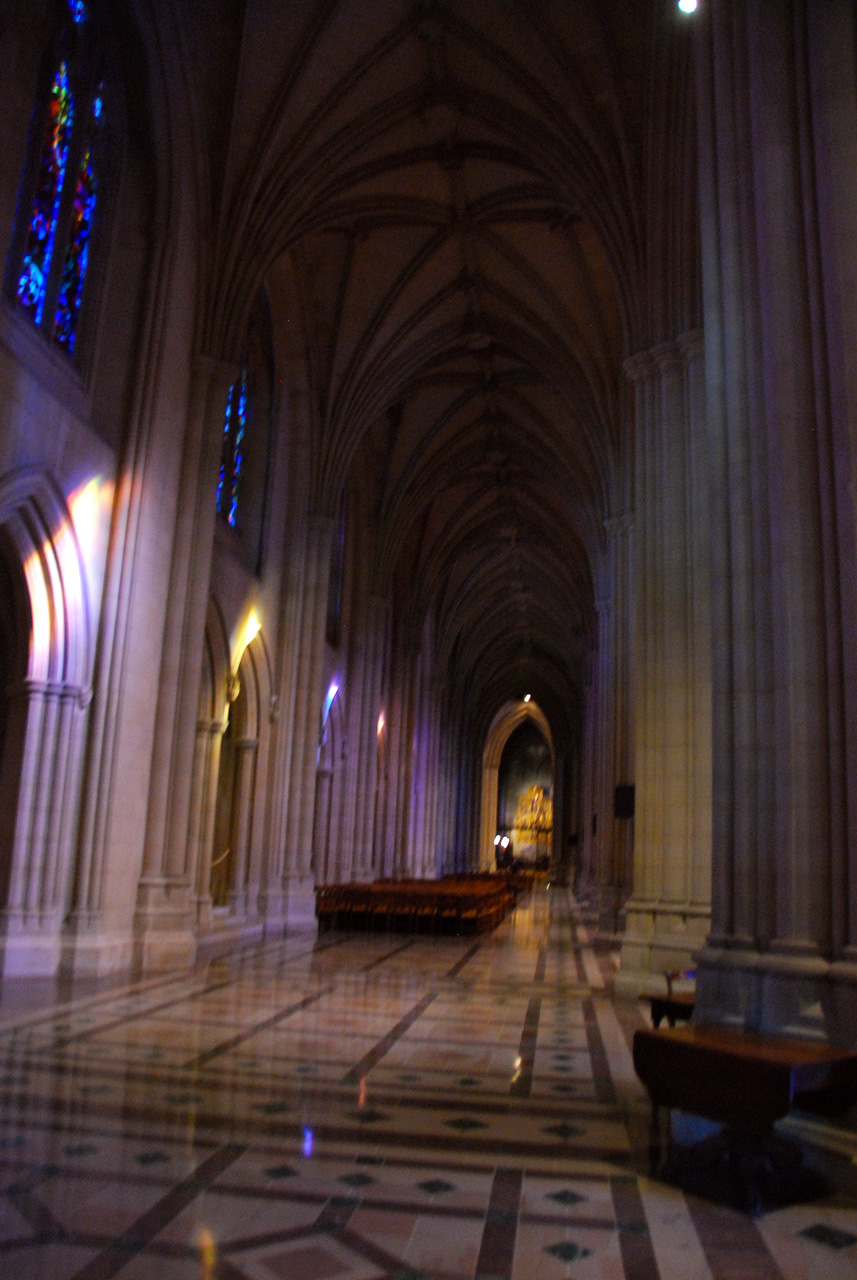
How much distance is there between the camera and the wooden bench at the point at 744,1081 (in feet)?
14.5

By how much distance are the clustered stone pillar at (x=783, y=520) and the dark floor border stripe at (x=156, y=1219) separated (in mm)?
2818

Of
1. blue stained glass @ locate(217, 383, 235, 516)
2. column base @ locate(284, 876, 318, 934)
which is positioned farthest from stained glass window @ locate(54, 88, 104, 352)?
column base @ locate(284, 876, 318, 934)

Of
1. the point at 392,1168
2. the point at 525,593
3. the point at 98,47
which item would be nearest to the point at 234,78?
the point at 98,47

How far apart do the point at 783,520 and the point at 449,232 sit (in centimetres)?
1496

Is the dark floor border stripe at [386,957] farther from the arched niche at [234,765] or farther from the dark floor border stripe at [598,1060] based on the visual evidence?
the dark floor border stripe at [598,1060]

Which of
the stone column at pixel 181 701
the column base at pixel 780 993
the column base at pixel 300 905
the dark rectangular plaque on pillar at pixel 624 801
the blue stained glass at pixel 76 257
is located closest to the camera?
the column base at pixel 780 993

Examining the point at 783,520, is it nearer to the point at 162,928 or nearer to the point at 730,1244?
the point at 730,1244

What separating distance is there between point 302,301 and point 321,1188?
57.6 ft

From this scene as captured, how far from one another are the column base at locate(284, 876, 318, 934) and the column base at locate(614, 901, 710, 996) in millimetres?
8289

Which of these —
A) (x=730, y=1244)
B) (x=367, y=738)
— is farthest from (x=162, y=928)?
(x=367, y=738)

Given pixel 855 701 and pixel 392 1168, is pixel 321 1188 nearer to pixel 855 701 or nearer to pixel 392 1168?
pixel 392 1168

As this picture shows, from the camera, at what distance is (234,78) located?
14031 mm

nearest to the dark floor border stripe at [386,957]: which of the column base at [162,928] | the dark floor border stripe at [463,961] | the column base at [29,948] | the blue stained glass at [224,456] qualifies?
the dark floor border stripe at [463,961]

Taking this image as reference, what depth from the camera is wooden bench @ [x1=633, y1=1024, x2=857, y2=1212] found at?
4422 mm
